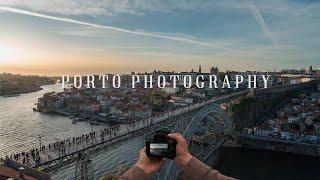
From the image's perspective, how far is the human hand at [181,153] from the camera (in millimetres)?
715

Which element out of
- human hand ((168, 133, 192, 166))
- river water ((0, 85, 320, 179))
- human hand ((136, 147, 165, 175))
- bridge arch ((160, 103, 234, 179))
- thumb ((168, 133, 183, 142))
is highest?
thumb ((168, 133, 183, 142))

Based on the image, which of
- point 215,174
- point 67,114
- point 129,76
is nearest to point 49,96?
point 67,114

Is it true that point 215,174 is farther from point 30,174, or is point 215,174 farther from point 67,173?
point 67,173

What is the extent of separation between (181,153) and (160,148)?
0.03 meters

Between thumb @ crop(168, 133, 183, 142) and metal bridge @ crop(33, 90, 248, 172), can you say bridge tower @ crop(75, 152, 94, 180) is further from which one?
thumb @ crop(168, 133, 183, 142)

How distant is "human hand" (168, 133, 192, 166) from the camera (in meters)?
0.71

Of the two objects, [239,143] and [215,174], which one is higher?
[215,174]

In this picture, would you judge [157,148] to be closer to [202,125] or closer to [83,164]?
[83,164]

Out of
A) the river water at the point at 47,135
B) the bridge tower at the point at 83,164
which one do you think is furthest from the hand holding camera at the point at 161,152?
the river water at the point at 47,135

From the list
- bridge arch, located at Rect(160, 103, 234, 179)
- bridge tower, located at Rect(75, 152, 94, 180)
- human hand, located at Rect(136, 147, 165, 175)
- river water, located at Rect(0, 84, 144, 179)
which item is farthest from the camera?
river water, located at Rect(0, 84, 144, 179)

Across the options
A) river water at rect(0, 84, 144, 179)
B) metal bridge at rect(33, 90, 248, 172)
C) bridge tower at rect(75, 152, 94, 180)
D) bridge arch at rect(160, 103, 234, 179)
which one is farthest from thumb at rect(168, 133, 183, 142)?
river water at rect(0, 84, 144, 179)

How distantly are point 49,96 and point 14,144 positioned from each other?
42.2ft

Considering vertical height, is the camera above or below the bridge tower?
above

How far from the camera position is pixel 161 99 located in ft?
78.5
